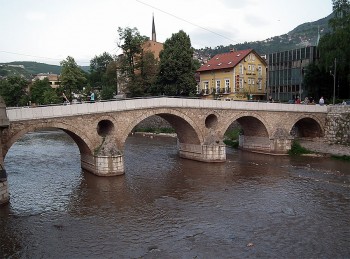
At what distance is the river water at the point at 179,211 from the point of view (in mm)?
12031

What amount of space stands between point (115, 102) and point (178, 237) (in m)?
11.2

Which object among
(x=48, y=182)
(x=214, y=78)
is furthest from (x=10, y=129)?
(x=214, y=78)

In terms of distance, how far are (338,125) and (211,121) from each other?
11.9 metres

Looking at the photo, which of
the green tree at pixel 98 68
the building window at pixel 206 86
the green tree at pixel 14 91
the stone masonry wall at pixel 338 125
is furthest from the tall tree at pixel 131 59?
the green tree at pixel 98 68

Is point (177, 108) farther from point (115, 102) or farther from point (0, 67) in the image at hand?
point (0, 67)

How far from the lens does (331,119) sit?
30.8 m

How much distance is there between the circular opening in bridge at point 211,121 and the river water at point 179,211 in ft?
10.4

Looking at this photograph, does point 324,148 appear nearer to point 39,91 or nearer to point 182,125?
point 182,125

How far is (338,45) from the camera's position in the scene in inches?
1314

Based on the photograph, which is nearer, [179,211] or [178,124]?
[179,211]

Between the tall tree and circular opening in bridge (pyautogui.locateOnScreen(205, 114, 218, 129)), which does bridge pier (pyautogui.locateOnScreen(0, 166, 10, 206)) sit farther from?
the tall tree

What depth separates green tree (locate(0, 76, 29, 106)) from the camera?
6306cm

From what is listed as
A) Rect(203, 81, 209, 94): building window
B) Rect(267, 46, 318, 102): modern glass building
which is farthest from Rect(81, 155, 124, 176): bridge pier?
Rect(267, 46, 318, 102): modern glass building

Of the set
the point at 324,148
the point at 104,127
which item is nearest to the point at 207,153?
the point at 104,127
